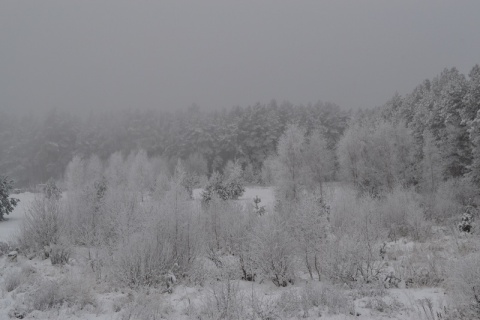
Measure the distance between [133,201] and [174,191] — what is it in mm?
6092

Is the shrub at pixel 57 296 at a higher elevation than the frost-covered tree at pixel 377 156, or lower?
lower

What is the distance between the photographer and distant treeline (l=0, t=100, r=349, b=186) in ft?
190

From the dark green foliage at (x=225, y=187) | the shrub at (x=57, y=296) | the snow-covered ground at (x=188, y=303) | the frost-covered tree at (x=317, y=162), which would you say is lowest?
the snow-covered ground at (x=188, y=303)

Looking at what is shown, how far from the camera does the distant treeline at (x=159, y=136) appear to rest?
57969 millimetres

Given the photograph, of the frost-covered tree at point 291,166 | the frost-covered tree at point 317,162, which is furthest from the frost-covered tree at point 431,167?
the frost-covered tree at point 291,166

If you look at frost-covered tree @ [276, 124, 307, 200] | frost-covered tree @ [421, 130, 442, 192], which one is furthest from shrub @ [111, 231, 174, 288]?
frost-covered tree @ [421, 130, 442, 192]

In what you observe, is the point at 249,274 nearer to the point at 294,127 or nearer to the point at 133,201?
the point at 133,201

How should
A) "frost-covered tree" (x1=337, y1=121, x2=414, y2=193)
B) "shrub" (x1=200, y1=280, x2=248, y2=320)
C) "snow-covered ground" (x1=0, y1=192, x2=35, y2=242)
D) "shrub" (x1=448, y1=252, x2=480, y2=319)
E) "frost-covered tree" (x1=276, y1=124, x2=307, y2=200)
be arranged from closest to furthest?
1. "shrub" (x1=448, y1=252, x2=480, y2=319)
2. "shrub" (x1=200, y1=280, x2=248, y2=320)
3. "snow-covered ground" (x1=0, y1=192, x2=35, y2=242)
4. "frost-covered tree" (x1=276, y1=124, x2=307, y2=200)
5. "frost-covered tree" (x1=337, y1=121, x2=414, y2=193)

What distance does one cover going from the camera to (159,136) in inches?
2522

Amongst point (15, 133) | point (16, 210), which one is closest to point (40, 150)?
point (15, 133)

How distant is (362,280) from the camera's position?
1063 cm

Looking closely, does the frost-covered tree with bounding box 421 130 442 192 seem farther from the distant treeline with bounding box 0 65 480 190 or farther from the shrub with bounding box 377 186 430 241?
the shrub with bounding box 377 186 430 241

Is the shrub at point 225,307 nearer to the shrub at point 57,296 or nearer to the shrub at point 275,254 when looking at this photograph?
the shrub at point 57,296

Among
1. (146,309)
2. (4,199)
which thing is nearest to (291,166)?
(4,199)
